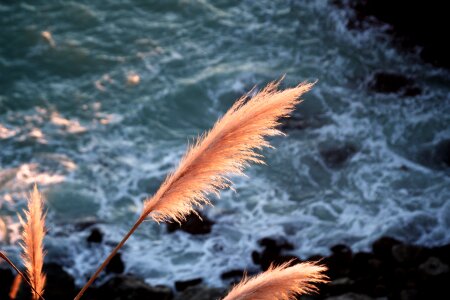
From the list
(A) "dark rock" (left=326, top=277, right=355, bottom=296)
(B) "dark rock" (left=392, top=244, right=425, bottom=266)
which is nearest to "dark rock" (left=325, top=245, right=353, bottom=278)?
(A) "dark rock" (left=326, top=277, right=355, bottom=296)

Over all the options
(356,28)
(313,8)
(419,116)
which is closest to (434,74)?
(419,116)

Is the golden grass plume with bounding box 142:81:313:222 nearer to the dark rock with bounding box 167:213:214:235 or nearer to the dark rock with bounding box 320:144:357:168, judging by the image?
the dark rock with bounding box 167:213:214:235

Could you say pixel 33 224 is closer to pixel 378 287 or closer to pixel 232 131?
pixel 232 131

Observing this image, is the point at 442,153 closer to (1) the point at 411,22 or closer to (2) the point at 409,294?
(2) the point at 409,294

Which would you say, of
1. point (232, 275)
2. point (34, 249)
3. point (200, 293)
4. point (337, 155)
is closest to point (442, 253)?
point (337, 155)

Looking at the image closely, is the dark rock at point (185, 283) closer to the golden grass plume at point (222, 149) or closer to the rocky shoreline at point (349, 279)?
the rocky shoreline at point (349, 279)

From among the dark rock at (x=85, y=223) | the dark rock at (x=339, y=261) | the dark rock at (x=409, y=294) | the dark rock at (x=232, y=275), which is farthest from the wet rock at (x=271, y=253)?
the dark rock at (x=85, y=223)
